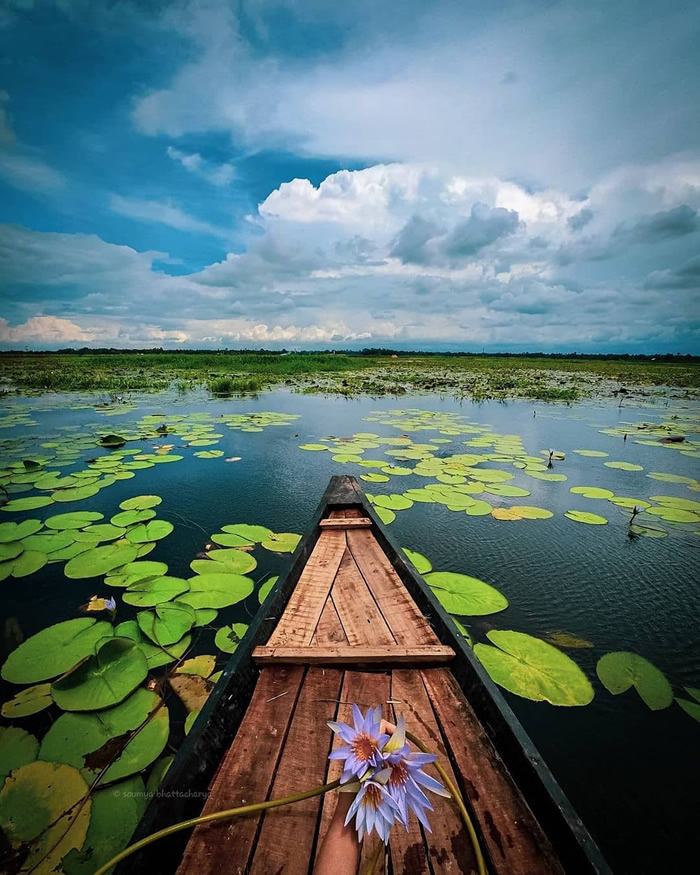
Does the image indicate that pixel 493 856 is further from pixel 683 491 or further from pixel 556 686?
pixel 683 491

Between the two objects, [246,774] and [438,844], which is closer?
[438,844]

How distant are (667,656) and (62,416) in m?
10.1

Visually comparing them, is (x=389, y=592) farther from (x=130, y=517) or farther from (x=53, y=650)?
(x=130, y=517)

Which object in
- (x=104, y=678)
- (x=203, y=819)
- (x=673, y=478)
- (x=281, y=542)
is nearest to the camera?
(x=203, y=819)

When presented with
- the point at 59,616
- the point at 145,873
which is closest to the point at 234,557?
the point at 59,616

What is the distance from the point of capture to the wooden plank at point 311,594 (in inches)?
67.7

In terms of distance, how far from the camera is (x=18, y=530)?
9.97 ft

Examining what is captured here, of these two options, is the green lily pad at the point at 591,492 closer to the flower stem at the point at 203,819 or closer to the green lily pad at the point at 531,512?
the green lily pad at the point at 531,512

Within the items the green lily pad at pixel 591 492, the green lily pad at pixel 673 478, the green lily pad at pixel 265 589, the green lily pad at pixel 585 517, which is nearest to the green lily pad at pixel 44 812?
the green lily pad at pixel 265 589

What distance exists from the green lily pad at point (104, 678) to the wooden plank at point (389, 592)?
3.85 feet

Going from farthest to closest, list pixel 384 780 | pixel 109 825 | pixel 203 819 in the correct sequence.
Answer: pixel 109 825 < pixel 203 819 < pixel 384 780

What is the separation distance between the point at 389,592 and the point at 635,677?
1.24m

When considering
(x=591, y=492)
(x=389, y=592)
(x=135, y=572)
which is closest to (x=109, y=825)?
(x=389, y=592)

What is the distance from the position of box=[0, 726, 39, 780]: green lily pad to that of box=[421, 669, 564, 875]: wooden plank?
149 centimetres
